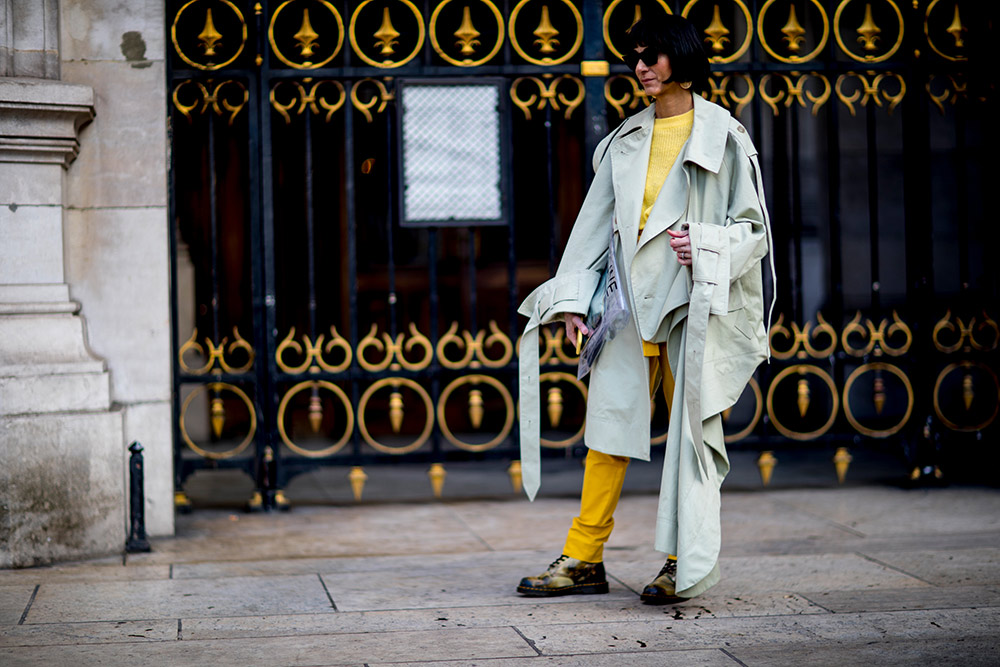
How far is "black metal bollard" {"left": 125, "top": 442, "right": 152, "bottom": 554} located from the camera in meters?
5.38

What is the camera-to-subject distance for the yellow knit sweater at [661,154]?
4.49 metres

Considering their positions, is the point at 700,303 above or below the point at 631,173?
below

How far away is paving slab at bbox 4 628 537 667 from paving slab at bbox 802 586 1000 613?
1.18m

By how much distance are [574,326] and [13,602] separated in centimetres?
221

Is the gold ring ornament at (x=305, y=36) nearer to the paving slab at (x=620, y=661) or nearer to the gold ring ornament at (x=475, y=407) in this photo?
the gold ring ornament at (x=475, y=407)

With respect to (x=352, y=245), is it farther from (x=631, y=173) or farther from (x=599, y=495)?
(x=599, y=495)

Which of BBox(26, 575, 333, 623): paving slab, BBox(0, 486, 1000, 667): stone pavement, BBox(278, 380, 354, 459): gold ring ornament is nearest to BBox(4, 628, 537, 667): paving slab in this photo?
BBox(0, 486, 1000, 667): stone pavement

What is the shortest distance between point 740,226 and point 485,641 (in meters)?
1.62

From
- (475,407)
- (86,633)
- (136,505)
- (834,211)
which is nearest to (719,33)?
(834,211)

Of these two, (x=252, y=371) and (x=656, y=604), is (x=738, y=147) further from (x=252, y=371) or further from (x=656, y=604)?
(x=252, y=371)

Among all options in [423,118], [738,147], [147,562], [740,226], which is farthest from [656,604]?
[423,118]

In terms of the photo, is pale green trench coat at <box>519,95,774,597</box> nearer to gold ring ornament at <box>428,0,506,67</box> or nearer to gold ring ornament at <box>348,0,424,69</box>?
gold ring ornament at <box>428,0,506,67</box>

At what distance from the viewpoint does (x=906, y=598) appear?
4504 millimetres

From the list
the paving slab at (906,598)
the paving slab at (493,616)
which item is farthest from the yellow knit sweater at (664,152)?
the paving slab at (906,598)
